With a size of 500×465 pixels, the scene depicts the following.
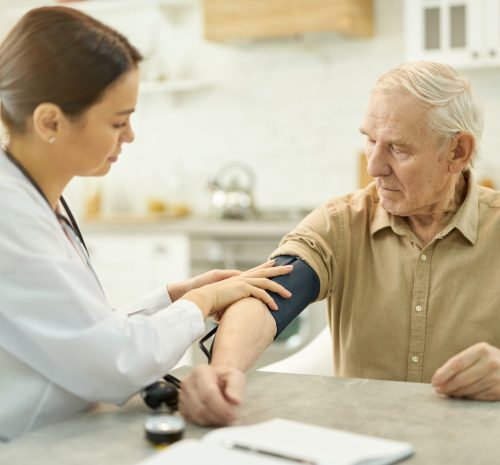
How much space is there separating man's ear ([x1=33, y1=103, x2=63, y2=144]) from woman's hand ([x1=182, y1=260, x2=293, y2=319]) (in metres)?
0.39

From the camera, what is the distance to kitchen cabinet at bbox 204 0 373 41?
4594 mm

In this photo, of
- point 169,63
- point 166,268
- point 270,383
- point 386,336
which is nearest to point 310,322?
point 166,268

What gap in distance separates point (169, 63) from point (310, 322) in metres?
1.99

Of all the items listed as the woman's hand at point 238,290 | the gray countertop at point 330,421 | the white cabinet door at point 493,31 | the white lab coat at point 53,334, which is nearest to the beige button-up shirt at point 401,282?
the woman's hand at point 238,290

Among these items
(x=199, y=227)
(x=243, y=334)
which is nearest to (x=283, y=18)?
(x=199, y=227)

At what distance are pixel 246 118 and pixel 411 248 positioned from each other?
3294 mm

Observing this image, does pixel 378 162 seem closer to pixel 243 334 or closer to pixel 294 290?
pixel 294 290

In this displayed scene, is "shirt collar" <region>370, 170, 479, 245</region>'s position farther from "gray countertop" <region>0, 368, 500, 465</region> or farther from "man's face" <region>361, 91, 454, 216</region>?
"gray countertop" <region>0, 368, 500, 465</region>

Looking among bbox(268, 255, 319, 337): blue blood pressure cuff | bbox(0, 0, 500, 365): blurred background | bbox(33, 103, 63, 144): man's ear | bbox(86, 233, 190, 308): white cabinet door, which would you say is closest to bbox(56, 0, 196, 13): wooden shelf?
bbox(0, 0, 500, 365): blurred background

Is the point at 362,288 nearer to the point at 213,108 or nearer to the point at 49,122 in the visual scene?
the point at 49,122

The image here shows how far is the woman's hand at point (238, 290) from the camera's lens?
1739 millimetres

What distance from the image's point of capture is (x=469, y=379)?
155cm

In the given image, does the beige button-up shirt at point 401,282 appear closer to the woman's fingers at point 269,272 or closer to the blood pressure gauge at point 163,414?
the woman's fingers at point 269,272

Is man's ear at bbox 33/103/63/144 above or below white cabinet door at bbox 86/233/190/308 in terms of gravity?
above
